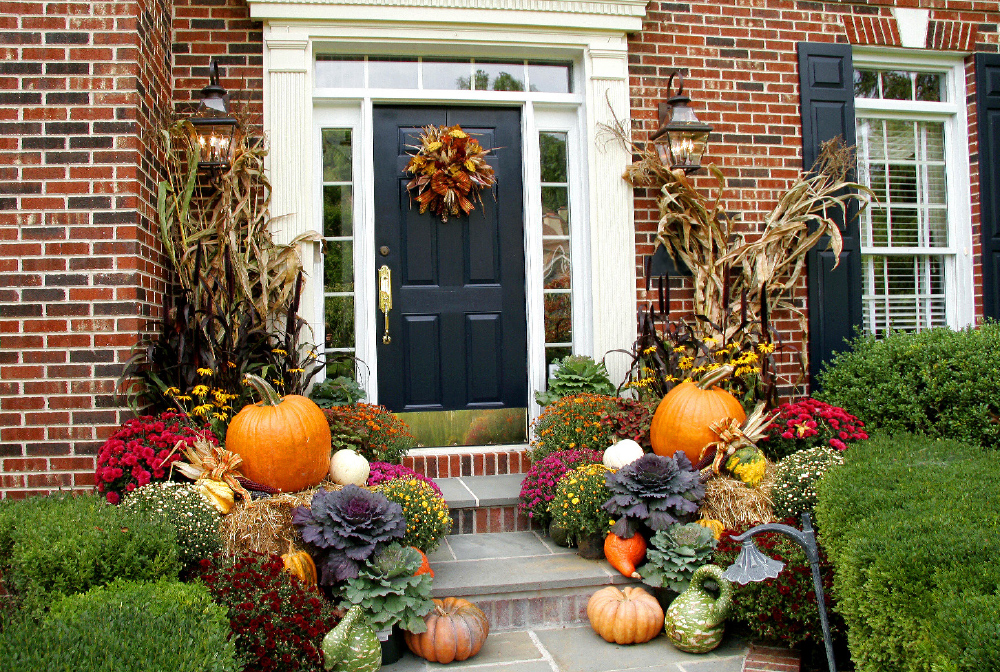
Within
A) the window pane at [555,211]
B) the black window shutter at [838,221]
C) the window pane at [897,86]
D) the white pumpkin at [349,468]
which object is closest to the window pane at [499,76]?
the window pane at [555,211]

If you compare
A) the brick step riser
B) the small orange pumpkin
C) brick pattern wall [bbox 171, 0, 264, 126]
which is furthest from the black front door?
the small orange pumpkin

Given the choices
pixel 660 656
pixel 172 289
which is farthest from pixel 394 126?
pixel 660 656

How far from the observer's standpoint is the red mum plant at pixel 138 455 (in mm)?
3080

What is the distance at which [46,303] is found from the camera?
3551mm

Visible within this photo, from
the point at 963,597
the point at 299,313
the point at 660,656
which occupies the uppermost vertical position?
the point at 299,313

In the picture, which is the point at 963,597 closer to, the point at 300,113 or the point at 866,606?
the point at 866,606

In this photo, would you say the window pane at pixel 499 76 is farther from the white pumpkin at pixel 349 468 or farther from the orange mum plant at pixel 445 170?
the white pumpkin at pixel 349 468

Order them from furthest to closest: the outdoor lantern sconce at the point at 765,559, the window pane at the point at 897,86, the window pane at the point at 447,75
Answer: the window pane at the point at 897,86
the window pane at the point at 447,75
the outdoor lantern sconce at the point at 765,559

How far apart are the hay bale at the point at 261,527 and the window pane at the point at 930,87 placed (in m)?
5.15

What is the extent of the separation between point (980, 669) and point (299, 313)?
3696 mm

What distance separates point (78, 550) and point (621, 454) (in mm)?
2480

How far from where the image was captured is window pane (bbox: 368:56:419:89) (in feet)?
15.1

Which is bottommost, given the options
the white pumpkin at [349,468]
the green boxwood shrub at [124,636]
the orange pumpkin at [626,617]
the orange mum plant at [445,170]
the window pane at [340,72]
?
the orange pumpkin at [626,617]

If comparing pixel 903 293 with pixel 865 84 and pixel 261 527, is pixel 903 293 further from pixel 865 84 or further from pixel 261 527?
pixel 261 527
